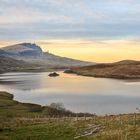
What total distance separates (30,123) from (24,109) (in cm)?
3872

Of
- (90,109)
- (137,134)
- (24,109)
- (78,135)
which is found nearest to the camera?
(137,134)

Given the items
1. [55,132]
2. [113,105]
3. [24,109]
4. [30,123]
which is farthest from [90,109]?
[55,132]

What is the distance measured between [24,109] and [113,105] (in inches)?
1106

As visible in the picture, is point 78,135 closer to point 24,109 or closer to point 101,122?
point 101,122

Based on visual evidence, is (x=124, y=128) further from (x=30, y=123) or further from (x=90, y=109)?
(x=90, y=109)

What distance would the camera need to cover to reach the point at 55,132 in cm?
4016

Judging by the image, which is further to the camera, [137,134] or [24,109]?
[24,109]

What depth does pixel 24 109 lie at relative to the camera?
87.1 meters

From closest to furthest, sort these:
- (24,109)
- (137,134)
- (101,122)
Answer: (137,134), (101,122), (24,109)

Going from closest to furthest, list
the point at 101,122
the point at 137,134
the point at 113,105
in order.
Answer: the point at 137,134 < the point at 101,122 < the point at 113,105

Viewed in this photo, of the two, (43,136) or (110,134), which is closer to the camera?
(110,134)

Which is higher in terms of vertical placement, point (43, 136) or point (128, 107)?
point (128, 107)

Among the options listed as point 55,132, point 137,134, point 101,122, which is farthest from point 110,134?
point 101,122

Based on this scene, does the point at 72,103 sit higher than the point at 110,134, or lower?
Result: higher
